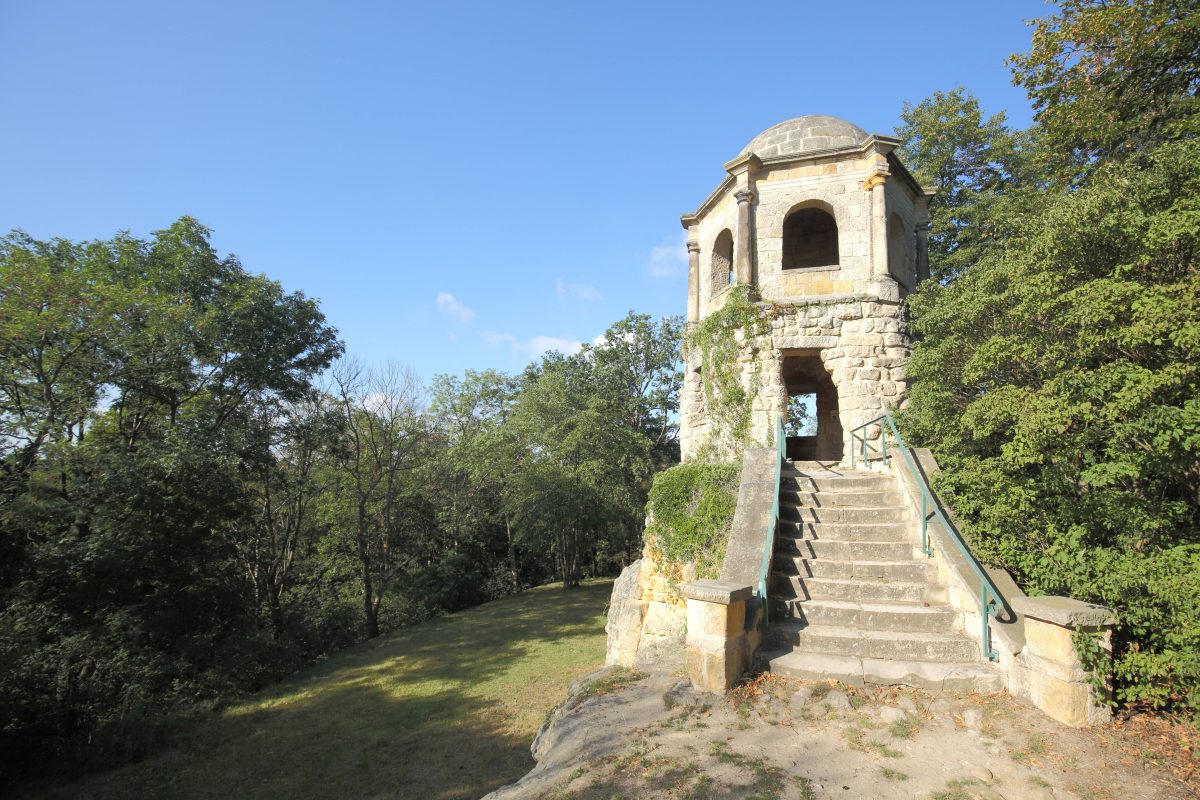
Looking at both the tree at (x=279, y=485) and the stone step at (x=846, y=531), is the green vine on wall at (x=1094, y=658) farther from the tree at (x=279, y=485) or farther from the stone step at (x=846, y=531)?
the tree at (x=279, y=485)

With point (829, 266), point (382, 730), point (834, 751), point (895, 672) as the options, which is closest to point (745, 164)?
point (829, 266)

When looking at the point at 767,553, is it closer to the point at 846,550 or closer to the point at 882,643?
the point at 882,643

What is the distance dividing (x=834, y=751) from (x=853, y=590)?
6.99ft

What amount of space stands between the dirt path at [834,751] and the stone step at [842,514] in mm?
2388

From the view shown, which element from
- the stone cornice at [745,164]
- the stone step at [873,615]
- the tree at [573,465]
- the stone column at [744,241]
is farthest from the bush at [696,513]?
the tree at [573,465]

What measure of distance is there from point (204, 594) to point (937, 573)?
46.1 feet

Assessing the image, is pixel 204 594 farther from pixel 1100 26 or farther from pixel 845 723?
pixel 1100 26

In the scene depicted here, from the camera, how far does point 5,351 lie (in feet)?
30.4

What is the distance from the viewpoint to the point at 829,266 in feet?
31.3

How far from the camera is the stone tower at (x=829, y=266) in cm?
863

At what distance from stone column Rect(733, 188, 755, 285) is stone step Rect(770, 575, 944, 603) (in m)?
5.30

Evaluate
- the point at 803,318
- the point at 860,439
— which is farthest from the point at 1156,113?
the point at 860,439

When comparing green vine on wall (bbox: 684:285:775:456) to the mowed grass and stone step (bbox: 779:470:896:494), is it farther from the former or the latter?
the mowed grass

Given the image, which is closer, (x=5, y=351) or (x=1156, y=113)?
(x=1156, y=113)
